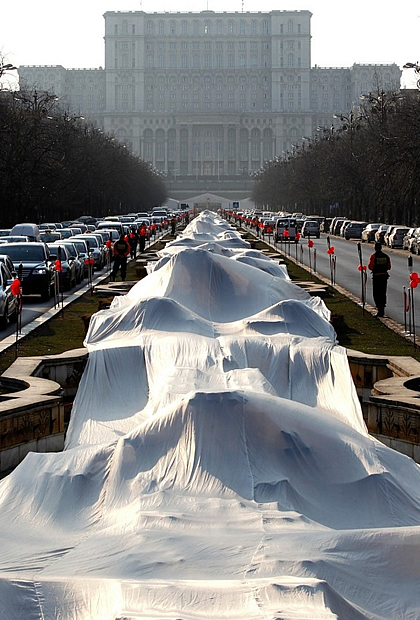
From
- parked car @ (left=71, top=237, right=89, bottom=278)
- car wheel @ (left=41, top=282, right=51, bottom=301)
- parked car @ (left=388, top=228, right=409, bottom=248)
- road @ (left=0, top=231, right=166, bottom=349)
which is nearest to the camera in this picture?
road @ (left=0, top=231, right=166, bottom=349)

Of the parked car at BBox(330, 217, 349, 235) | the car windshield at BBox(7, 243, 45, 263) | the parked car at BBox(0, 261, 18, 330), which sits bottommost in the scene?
the parked car at BBox(330, 217, 349, 235)

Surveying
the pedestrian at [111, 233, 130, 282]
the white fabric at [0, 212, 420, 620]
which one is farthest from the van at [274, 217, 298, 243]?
the white fabric at [0, 212, 420, 620]

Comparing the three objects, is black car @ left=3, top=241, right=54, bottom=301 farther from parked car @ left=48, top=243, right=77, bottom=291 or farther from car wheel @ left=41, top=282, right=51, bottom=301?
parked car @ left=48, top=243, right=77, bottom=291

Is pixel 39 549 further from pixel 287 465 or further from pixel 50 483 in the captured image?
pixel 287 465

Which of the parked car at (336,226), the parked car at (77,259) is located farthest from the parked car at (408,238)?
the parked car at (336,226)

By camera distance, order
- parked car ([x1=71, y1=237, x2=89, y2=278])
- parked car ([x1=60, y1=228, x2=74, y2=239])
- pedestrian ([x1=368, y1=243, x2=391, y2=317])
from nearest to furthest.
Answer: pedestrian ([x1=368, y1=243, x2=391, y2=317]) → parked car ([x1=71, y1=237, x2=89, y2=278]) → parked car ([x1=60, y1=228, x2=74, y2=239])

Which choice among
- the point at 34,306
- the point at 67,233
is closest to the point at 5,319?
the point at 34,306
